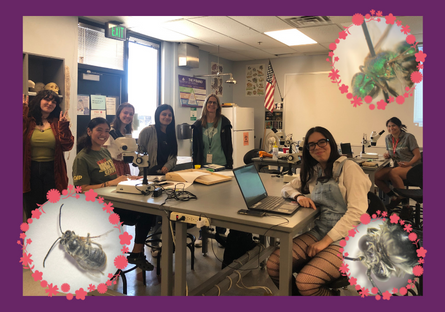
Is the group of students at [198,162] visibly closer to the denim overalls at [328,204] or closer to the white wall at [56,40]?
the denim overalls at [328,204]

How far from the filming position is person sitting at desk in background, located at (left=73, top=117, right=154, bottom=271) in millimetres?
2330

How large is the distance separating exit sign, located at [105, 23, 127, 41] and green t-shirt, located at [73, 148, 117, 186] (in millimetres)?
2760

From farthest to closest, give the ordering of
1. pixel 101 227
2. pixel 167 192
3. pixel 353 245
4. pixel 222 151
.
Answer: pixel 222 151
pixel 167 192
pixel 101 227
pixel 353 245

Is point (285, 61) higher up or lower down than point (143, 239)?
higher up

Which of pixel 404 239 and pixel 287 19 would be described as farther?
pixel 287 19

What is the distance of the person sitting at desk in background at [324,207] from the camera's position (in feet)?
5.83

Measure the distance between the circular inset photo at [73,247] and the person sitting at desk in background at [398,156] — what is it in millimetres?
3853

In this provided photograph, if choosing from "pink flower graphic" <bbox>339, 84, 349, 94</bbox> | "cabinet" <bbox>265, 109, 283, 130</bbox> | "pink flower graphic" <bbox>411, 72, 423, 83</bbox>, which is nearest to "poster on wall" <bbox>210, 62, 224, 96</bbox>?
"cabinet" <bbox>265, 109, 283, 130</bbox>

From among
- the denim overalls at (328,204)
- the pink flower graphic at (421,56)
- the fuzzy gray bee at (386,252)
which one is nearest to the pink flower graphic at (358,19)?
the pink flower graphic at (421,56)

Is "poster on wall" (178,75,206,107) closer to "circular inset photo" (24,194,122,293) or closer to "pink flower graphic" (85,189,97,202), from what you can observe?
"pink flower graphic" (85,189,97,202)

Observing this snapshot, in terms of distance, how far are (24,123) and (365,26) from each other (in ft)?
8.69

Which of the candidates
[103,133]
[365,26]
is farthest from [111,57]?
[365,26]

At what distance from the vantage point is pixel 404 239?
6.48 feet

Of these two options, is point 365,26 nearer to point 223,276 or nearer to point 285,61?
point 223,276
